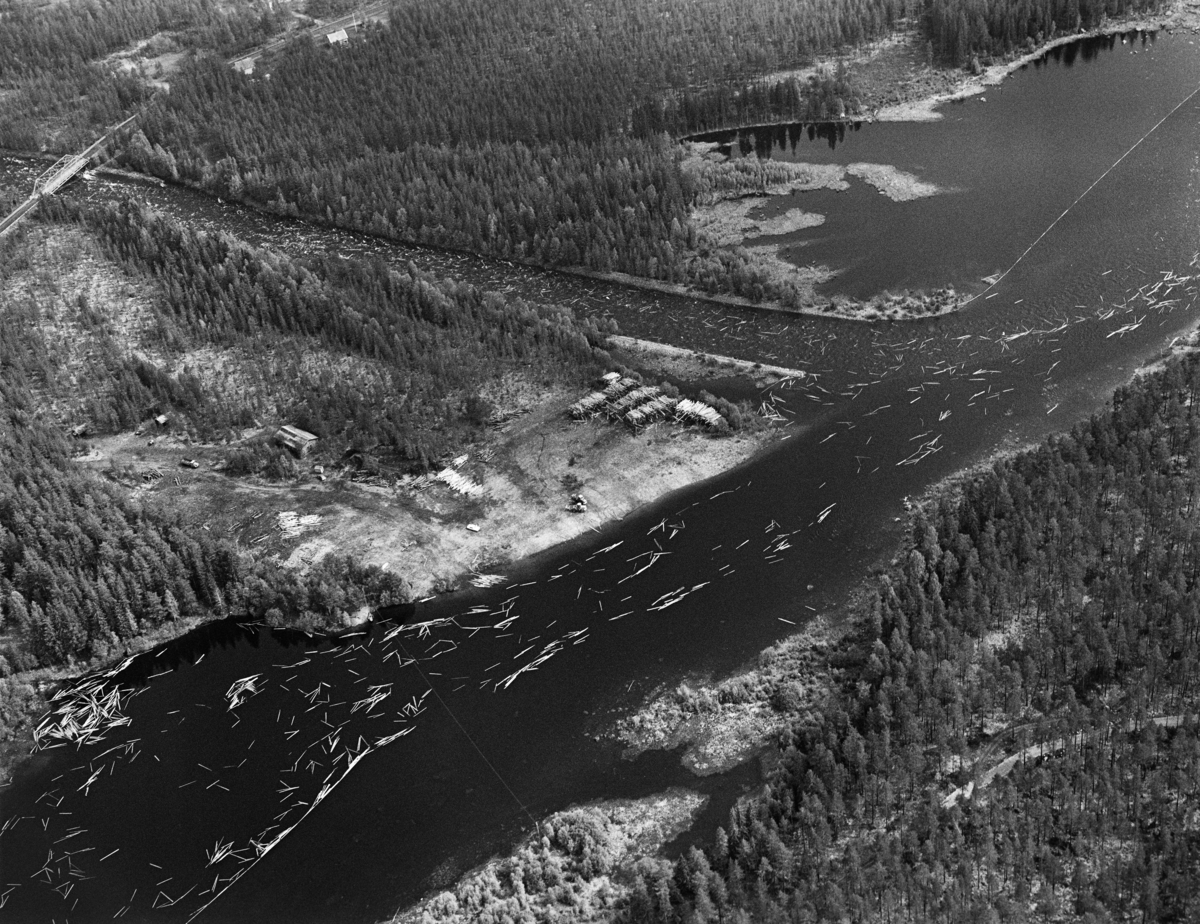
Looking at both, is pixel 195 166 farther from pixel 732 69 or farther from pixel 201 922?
pixel 201 922

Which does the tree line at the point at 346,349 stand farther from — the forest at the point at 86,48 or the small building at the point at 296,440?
the forest at the point at 86,48

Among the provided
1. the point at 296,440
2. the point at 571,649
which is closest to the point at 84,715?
the point at 296,440

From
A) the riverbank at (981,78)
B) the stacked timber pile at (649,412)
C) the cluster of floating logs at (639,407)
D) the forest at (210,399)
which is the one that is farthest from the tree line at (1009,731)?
the riverbank at (981,78)

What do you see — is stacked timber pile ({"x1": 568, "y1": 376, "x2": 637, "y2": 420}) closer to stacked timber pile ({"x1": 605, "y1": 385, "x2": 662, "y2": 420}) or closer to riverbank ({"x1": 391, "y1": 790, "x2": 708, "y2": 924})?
stacked timber pile ({"x1": 605, "y1": 385, "x2": 662, "y2": 420})

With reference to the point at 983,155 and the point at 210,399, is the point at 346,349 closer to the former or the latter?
the point at 210,399

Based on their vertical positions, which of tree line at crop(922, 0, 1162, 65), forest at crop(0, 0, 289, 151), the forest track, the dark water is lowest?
the forest track

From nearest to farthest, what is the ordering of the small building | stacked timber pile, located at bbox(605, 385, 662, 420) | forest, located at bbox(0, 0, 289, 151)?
stacked timber pile, located at bbox(605, 385, 662, 420) → the small building → forest, located at bbox(0, 0, 289, 151)

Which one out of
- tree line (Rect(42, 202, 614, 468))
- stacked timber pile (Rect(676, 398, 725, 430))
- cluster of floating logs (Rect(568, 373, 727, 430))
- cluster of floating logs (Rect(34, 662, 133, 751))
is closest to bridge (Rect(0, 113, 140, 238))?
tree line (Rect(42, 202, 614, 468))
